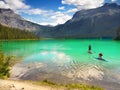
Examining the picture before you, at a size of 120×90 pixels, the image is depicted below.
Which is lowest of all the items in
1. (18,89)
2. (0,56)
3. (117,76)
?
(117,76)

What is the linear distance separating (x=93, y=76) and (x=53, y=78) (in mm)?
6425

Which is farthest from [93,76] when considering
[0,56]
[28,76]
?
[0,56]

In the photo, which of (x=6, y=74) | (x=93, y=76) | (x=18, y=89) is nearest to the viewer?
(x=18, y=89)

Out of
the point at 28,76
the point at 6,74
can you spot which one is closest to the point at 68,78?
the point at 28,76

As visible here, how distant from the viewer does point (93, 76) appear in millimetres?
32969

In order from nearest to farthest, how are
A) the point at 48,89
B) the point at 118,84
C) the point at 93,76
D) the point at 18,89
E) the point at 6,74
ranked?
1. the point at 18,89
2. the point at 48,89
3. the point at 118,84
4. the point at 6,74
5. the point at 93,76

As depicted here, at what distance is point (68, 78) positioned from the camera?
31.3 metres

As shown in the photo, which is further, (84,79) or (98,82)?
(84,79)

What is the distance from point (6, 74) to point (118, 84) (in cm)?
1544

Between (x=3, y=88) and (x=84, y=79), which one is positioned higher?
(x=3, y=88)

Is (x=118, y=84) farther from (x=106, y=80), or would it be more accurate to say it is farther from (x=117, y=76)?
(x=117, y=76)

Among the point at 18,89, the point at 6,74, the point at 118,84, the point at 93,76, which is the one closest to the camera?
the point at 18,89

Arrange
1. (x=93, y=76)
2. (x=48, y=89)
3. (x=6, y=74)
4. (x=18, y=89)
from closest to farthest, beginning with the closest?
(x=18, y=89)
(x=48, y=89)
(x=6, y=74)
(x=93, y=76)

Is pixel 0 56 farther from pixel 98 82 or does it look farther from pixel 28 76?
pixel 98 82
